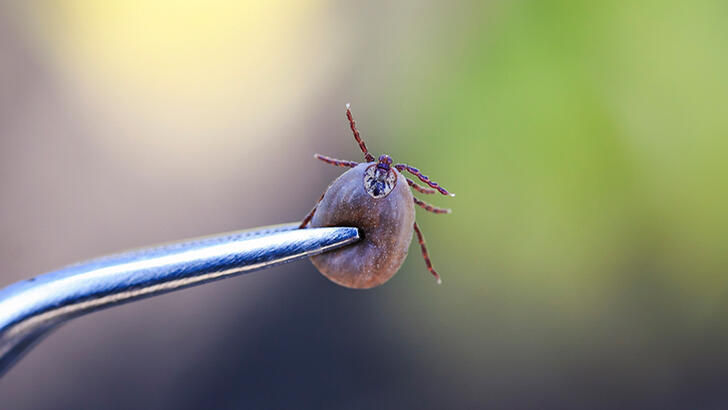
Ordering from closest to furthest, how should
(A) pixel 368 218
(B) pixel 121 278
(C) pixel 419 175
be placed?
(B) pixel 121 278 → (A) pixel 368 218 → (C) pixel 419 175

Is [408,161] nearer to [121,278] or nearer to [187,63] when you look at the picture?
[187,63]

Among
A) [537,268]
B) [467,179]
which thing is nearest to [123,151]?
[467,179]

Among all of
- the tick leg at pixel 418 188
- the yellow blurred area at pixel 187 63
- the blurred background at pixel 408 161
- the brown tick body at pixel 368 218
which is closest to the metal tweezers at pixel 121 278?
the brown tick body at pixel 368 218

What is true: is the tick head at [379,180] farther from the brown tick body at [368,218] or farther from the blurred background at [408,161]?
the blurred background at [408,161]

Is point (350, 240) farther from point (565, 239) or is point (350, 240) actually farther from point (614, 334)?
point (614, 334)

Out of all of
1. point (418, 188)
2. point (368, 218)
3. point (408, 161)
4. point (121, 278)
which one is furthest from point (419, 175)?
point (408, 161)
